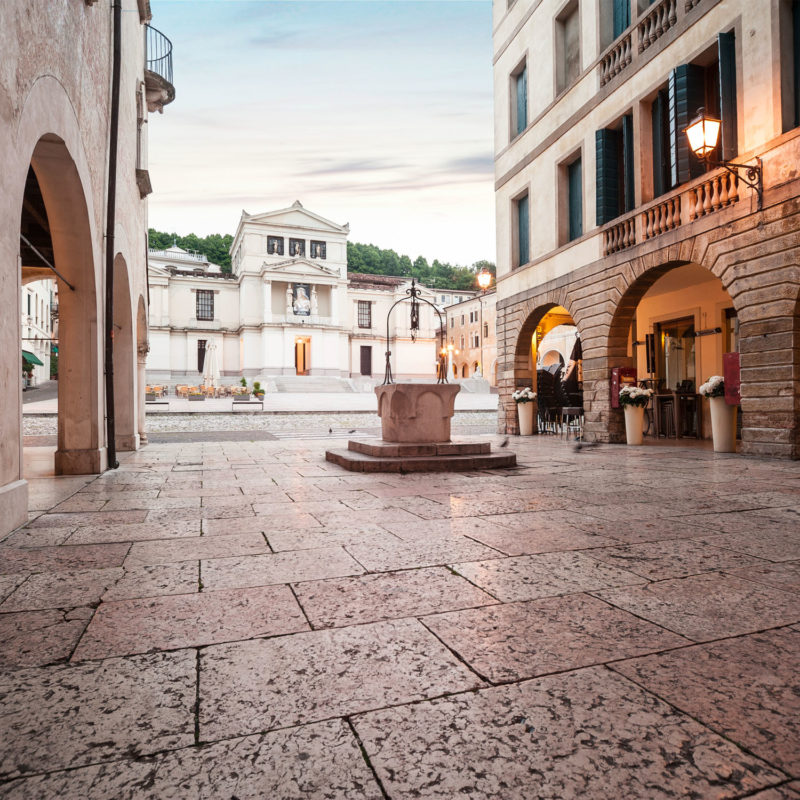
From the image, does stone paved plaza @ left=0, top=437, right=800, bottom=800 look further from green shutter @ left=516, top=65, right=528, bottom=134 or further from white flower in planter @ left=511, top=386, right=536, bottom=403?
green shutter @ left=516, top=65, right=528, bottom=134

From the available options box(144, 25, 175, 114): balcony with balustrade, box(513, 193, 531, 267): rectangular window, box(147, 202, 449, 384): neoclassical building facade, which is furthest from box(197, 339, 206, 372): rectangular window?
box(513, 193, 531, 267): rectangular window

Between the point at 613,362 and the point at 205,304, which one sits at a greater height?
the point at 205,304

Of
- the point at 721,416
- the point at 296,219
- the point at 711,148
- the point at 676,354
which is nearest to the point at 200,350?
the point at 296,219

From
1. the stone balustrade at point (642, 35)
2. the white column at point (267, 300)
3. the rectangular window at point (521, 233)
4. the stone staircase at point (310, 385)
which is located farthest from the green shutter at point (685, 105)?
the white column at point (267, 300)

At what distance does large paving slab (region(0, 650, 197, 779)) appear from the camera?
58.1 inches

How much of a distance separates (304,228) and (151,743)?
57.8 meters

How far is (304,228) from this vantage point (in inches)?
2200

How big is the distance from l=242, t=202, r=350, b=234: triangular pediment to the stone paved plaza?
5351 cm

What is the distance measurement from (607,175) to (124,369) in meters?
10.4

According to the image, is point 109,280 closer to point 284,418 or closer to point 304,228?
point 284,418

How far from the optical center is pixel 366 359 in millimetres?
59844

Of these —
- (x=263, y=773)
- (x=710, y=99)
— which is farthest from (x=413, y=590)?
(x=710, y=99)

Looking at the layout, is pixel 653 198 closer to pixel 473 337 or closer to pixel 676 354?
pixel 676 354

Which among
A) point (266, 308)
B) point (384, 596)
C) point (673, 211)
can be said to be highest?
point (266, 308)
